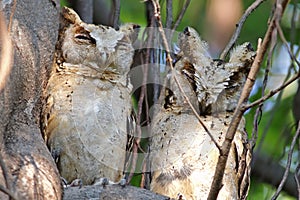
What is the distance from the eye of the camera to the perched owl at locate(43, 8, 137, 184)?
3.66 m

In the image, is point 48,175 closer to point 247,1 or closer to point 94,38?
point 94,38

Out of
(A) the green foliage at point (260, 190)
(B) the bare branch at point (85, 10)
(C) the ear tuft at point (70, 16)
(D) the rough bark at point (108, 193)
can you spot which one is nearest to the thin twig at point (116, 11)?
(C) the ear tuft at point (70, 16)

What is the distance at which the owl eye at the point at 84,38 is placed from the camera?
3.94m

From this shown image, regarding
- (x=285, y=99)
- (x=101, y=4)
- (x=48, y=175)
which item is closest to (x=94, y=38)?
(x=101, y=4)

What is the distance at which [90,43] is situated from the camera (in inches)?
156

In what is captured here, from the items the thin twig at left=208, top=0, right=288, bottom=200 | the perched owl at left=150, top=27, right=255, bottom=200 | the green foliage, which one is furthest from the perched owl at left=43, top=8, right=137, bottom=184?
the thin twig at left=208, top=0, right=288, bottom=200

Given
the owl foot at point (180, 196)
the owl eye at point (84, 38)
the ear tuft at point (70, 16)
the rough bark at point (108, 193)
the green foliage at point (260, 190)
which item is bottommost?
the green foliage at point (260, 190)

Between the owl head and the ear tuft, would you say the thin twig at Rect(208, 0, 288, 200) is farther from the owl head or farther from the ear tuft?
the ear tuft

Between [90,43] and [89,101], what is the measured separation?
35 cm

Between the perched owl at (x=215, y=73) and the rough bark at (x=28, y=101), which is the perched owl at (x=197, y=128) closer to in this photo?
the perched owl at (x=215, y=73)

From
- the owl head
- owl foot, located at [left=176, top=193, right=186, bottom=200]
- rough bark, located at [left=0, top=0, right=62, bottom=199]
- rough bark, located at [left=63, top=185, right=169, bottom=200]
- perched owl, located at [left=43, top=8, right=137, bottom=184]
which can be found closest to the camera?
rough bark, located at [left=0, top=0, right=62, bottom=199]

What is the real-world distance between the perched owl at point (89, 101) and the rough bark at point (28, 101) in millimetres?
683

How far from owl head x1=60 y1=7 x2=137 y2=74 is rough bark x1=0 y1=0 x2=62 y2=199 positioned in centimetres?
78

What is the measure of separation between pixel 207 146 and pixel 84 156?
0.61 m
